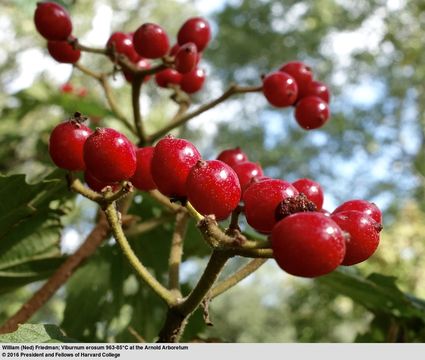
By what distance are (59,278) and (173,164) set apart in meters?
0.89

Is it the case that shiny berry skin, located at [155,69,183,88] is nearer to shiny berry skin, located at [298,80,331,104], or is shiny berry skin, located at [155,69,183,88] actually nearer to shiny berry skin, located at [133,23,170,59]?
shiny berry skin, located at [133,23,170,59]

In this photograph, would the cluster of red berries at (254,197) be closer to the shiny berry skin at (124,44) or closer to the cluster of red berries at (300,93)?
the cluster of red berries at (300,93)

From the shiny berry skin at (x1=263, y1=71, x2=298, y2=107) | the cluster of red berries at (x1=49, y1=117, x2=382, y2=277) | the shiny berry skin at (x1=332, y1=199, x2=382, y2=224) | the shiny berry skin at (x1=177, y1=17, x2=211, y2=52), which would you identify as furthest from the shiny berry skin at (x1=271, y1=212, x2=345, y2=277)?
the shiny berry skin at (x1=177, y1=17, x2=211, y2=52)

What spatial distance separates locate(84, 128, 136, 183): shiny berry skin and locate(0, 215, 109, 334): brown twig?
71 cm

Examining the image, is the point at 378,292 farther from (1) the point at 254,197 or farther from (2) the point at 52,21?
(2) the point at 52,21

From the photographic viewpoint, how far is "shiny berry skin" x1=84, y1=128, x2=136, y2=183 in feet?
3.84

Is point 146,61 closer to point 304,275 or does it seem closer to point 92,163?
point 92,163

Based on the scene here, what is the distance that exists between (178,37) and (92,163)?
118cm

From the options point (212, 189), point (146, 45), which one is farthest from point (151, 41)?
point (212, 189)

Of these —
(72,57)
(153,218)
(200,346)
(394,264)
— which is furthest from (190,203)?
(394,264)

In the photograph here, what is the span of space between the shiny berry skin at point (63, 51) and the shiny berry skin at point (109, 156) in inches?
41.7

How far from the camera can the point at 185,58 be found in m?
1.98

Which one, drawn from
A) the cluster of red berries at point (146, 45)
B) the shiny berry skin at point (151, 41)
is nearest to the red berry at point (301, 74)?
the cluster of red berries at point (146, 45)

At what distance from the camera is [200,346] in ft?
4.96
